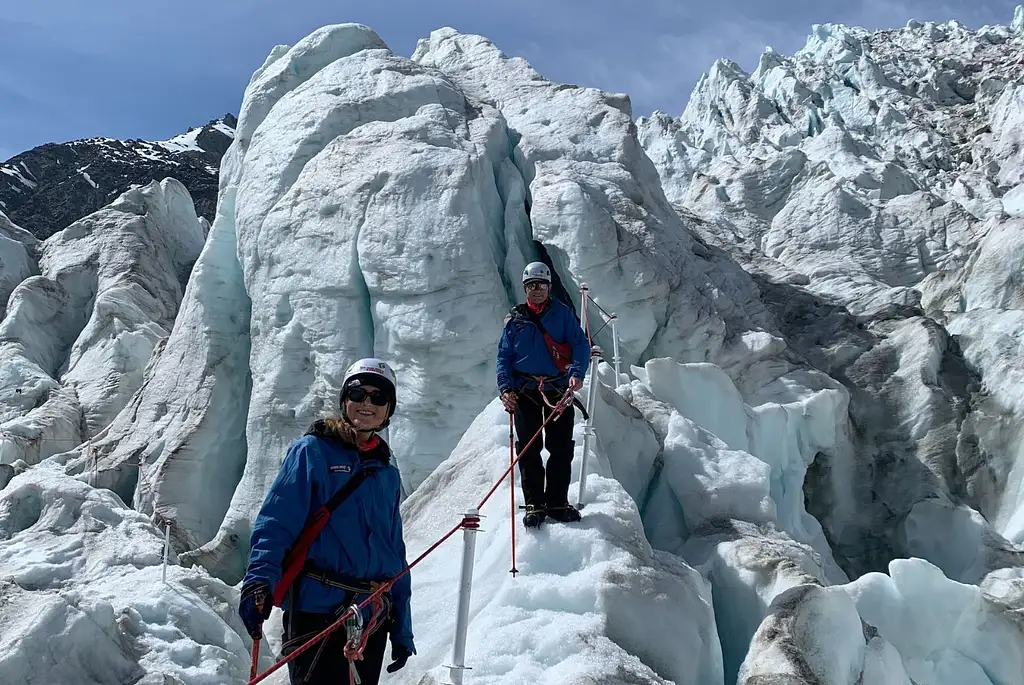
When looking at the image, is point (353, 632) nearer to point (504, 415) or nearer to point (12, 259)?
point (504, 415)

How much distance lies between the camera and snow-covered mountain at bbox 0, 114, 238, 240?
1500 inches

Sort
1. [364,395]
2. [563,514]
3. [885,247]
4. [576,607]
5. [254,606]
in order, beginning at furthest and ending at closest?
[885,247], [563,514], [576,607], [364,395], [254,606]

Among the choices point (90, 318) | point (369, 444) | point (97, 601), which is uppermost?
point (90, 318)

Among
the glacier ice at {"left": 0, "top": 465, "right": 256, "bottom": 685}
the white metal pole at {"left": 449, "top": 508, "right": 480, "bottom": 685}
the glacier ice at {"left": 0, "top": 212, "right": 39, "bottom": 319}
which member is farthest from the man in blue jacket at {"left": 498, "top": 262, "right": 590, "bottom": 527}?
the glacier ice at {"left": 0, "top": 212, "right": 39, "bottom": 319}

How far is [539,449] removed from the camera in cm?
582

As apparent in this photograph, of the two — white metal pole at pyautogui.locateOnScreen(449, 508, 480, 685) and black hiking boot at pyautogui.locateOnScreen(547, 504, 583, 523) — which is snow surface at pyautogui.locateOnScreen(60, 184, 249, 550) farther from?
white metal pole at pyautogui.locateOnScreen(449, 508, 480, 685)

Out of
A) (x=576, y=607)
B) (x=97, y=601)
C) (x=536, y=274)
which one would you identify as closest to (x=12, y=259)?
(x=97, y=601)

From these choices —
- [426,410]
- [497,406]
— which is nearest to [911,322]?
[426,410]

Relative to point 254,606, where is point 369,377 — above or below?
above

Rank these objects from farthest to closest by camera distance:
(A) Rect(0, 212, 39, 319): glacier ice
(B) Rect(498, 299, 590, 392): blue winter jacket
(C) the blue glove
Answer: (A) Rect(0, 212, 39, 319): glacier ice → (B) Rect(498, 299, 590, 392): blue winter jacket → (C) the blue glove

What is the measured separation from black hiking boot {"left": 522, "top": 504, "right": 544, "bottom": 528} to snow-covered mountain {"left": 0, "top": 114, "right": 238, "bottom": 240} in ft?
120

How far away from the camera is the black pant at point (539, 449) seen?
576cm

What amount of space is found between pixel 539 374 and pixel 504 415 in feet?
8.22

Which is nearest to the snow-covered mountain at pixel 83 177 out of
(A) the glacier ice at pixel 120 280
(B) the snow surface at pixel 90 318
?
(A) the glacier ice at pixel 120 280
